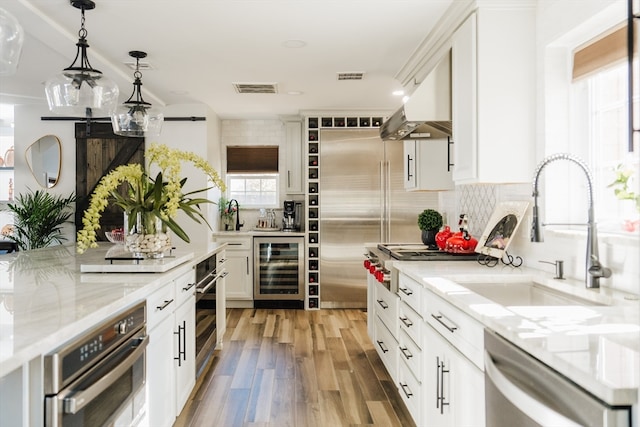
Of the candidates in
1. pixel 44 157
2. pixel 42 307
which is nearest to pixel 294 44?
pixel 42 307

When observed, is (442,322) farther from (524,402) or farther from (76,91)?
(76,91)

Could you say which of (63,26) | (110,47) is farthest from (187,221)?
(63,26)

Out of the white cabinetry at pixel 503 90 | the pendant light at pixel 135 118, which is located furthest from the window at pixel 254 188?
the white cabinetry at pixel 503 90

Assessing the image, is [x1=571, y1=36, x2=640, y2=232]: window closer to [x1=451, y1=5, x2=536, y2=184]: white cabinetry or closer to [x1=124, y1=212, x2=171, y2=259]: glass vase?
[x1=451, y1=5, x2=536, y2=184]: white cabinetry

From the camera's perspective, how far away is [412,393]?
252 cm

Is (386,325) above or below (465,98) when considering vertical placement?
below

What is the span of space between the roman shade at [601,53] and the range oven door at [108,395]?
225 centimetres

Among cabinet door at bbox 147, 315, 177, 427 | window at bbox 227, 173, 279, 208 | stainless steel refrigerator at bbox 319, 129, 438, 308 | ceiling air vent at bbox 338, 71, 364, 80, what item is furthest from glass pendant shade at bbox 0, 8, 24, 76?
window at bbox 227, 173, 279, 208

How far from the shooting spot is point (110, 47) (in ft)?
11.2

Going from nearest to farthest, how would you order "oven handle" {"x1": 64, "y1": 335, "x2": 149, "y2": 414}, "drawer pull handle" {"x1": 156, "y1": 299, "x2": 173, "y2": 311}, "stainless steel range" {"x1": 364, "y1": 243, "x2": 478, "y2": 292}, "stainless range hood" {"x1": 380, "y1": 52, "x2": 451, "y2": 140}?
"oven handle" {"x1": 64, "y1": 335, "x2": 149, "y2": 414} → "drawer pull handle" {"x1": 156, "y1": 299, "x2": 173, "y2": 311} → "stainless range hood" {"x1": 380, "y1": 52, "x2": 451, "y2": 140} → "stainless steel range" {"x1": 364, "y1": 243, "x2": 478, "y2": 292}

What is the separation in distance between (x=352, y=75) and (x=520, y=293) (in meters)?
2.67

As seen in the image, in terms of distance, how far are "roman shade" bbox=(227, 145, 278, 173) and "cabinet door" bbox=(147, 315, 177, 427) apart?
3.96 meters

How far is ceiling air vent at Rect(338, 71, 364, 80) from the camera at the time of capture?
408 cm

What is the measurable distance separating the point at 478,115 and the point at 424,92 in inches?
17.7
